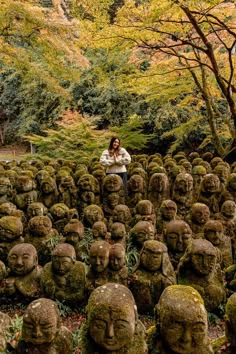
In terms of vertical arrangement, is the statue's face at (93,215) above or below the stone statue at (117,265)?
above

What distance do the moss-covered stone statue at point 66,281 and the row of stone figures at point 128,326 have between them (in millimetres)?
2155

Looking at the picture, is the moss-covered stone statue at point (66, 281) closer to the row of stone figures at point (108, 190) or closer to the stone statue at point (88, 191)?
the row of stone figures at point (108, 190)

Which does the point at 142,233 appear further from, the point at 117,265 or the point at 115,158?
the point at 115,158

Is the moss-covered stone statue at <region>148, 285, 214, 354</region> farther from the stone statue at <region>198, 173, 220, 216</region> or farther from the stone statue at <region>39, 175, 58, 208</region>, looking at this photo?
the stone statue at <region>39, 175, 58, 208</region>

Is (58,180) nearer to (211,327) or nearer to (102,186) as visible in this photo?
(102,186)

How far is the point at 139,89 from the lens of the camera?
14289mm

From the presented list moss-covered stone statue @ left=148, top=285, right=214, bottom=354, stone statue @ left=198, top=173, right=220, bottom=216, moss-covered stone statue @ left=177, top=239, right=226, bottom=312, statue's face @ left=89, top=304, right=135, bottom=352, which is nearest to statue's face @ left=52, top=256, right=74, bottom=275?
moss-covered stone statue @ left=177, top=239, right=226, bottom=312

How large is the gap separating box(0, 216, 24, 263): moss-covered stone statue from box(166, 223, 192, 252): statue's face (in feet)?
8.49

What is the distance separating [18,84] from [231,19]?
18114 mm

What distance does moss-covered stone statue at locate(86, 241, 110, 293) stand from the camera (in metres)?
5.84

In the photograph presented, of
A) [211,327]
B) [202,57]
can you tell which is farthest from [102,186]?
[202,57]

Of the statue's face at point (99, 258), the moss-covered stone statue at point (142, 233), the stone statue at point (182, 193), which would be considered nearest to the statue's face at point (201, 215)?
the moss-covered stone statue at point (142, 233)

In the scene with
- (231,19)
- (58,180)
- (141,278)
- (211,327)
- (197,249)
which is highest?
(231,19)

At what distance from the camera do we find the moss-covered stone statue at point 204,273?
5754mm
